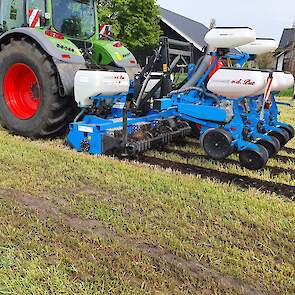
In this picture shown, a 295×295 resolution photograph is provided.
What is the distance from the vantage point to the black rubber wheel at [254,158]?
3.88 meters

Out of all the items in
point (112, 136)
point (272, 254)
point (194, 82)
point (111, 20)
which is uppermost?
point (111, 20)

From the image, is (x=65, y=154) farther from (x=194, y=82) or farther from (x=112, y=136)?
(x=194, y=82)

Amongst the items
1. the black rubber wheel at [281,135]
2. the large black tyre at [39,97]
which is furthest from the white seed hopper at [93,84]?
the black rubber wheel at [281,135]

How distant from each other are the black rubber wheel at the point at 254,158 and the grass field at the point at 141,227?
0.11 meters

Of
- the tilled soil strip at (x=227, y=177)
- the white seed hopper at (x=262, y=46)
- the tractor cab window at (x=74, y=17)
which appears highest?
the tractor cab window at (x=74, y=17)

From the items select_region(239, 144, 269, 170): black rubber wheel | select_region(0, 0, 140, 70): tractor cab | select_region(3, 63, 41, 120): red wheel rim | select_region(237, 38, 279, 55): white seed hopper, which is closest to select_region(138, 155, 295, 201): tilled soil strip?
select_region(239, 144, 269, 170): black rubber wheel

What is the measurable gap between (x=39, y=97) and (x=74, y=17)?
1.40m

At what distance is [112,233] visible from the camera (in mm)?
2623

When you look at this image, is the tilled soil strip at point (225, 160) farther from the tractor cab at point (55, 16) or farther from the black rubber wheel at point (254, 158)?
the tractor cab at point (55, 16)

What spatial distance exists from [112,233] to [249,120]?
239 cm

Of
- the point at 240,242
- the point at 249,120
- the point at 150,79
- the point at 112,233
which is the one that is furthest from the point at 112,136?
the point at 240,242

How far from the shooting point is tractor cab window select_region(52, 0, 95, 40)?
5.29 m

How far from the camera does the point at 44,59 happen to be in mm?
4758

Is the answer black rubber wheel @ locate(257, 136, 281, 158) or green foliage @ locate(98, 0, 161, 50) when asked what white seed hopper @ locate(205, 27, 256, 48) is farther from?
green foliage @ locate(98, 0, 161, 50)
